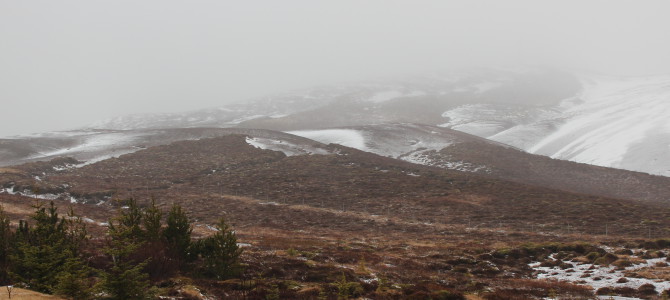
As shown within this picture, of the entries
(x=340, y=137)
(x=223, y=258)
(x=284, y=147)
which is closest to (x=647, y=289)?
(x=223, y=258)

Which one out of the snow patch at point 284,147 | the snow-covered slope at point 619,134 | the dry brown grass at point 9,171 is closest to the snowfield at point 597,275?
the snow patch at point 284,147

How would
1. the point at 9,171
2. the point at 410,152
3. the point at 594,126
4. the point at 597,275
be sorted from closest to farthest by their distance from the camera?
1. the point at 597,275
2. the point at 9,171
3. the point at 410,152
4. the point at 594,126

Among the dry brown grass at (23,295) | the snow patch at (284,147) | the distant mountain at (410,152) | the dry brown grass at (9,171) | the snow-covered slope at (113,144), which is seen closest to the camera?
the dry brown grass at (23,295)

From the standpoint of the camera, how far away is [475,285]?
57.3ft

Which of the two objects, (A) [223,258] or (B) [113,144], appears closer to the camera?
(A) [223,258]

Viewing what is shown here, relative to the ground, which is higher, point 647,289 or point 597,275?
point 647,289

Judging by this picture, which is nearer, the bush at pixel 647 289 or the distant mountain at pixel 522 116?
the bush at pixel 647 289

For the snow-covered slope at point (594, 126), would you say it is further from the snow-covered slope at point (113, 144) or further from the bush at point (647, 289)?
the bush at point (647, 289)

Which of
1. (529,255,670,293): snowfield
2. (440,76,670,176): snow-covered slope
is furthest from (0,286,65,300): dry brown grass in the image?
(440,76,670,176): snow-covered slope

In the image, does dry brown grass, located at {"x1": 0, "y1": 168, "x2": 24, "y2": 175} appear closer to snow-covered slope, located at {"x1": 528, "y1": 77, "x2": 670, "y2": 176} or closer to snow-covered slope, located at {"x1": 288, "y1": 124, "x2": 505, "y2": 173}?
snow-covered slope, located at {"x1": 288, "y1": 124, "x2": 505, "y2": 173}

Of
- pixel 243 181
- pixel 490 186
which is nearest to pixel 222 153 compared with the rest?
pixel 243 181

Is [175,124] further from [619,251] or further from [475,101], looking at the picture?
[619,251]

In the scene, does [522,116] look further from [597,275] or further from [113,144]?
[597,275]

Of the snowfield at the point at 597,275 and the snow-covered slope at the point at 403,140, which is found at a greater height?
the snow-covered slope at the point at 403,140
